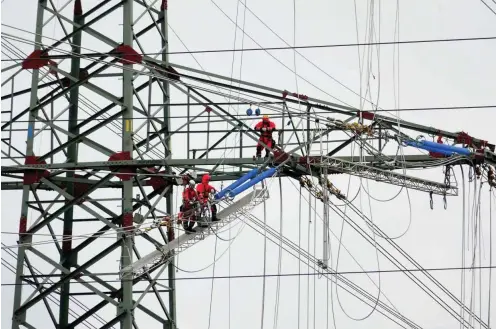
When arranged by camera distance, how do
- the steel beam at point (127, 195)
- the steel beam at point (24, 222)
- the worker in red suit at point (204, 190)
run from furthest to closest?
the steel beam at point (24, 222), the steel beam at point (127, 195), the worker in red suit at point (204, 190)

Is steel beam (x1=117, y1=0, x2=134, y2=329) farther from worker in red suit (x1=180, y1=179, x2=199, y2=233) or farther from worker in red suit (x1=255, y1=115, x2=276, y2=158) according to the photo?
worker in red suit (x1=255, y1=115, x2=276, y2=158)

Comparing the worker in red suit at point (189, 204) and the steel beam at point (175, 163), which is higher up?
the steel beam at point (175, 163)

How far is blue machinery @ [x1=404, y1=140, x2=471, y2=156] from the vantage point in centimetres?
4434

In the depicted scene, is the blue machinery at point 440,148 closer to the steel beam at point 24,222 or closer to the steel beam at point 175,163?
the steel beam at point 175,163

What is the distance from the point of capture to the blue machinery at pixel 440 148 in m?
44.3

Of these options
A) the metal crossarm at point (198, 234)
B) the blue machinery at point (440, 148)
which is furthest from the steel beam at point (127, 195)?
the blue machinery at point (440, 148)

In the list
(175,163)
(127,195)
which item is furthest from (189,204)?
(127,195)

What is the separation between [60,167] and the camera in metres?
48.0

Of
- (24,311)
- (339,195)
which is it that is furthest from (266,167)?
(24,311)

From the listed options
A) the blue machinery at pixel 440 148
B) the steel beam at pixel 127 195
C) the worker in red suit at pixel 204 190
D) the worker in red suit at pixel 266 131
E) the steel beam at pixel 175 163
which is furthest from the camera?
the steel beam at pixel 127 195

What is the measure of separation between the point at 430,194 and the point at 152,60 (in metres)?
8.81

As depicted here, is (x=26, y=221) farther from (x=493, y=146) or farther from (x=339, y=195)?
(x=493, y=146)

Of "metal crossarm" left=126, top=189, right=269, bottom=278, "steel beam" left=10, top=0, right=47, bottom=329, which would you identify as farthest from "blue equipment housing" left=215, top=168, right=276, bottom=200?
"steel beam" left=10, top=0, right=47, bottom=329

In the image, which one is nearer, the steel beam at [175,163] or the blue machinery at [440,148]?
the blue machinery at [440,148]
